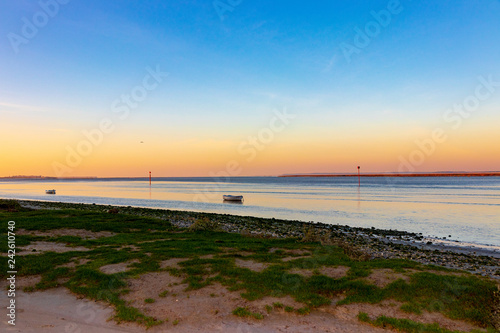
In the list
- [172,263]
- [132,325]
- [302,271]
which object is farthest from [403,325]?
[172,263]

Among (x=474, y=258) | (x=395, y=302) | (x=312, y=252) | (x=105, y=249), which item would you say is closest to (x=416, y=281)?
(x=395, y=302)

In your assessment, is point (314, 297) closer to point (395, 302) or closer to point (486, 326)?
point (395, 302)

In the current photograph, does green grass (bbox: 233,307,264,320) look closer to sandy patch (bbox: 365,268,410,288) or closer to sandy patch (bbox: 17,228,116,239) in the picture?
sandy patch (bbox: 365,268,410,288)

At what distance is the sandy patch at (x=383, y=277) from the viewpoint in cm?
1005

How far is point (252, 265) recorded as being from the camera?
12648 mm

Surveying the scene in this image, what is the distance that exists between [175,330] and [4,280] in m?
7.94

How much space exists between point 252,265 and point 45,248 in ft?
36.5

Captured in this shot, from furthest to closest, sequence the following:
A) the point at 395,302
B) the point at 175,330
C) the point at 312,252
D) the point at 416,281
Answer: the point at 312,252 → the point at 416,281 → the point at 395,302 → the point at 175,330

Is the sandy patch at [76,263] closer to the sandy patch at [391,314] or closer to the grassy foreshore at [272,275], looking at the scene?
the grassy foreshore at [272,275]

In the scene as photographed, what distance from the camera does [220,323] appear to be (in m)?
8.15

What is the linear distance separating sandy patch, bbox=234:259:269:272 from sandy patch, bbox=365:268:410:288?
12.9ft
